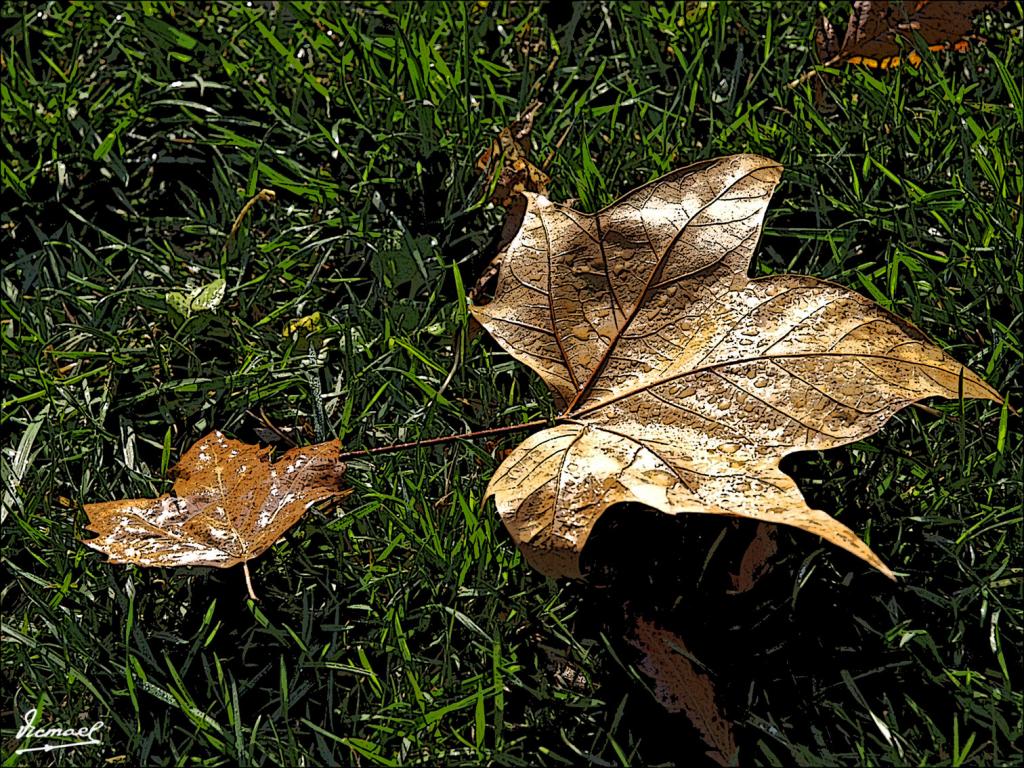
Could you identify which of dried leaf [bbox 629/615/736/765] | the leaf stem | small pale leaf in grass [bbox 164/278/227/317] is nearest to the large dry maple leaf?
the leaf stem

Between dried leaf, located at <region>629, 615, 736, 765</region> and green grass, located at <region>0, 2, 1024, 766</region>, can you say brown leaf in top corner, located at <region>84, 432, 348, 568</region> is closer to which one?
green grass, located at <region>0, 2, 1024, 766</region>

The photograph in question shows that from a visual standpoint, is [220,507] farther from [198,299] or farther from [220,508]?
[198,299]

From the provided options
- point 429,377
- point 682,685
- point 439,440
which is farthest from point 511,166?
point 682,685

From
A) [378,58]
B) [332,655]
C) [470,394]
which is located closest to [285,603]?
[332,655]

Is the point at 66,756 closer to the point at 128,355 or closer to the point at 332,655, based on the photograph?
the point at 332,655

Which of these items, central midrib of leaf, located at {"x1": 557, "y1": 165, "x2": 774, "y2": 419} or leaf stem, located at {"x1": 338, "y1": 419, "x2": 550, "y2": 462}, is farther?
leaf stem, located at {"x1": 338, "y1": 419, "x2": 550, "y2": 462}
